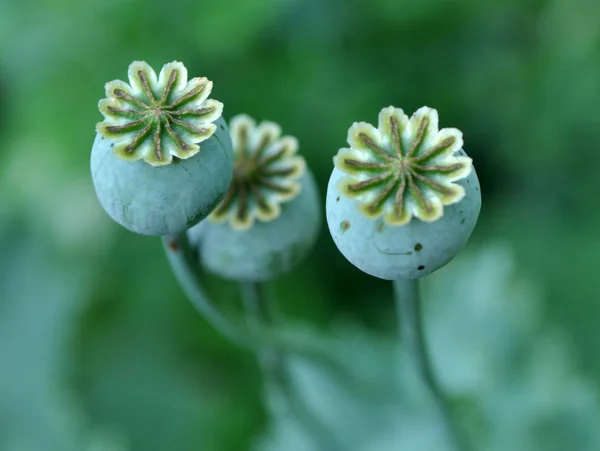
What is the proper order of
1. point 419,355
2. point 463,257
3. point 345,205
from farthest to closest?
1. point 463,257
2. point 419,355
3. point 345,205

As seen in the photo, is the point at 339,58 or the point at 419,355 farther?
the point at 339,58

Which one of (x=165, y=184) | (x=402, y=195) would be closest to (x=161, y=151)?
(x=165, y=184)

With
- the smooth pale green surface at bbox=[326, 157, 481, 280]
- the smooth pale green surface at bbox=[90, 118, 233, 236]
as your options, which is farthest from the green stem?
the smooth pale green surface at bbox=[326, 157, 481, 280]

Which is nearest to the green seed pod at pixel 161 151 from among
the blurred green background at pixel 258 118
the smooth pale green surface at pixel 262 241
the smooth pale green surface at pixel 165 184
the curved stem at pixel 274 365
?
the smooth pale green surface at pixel 165 184

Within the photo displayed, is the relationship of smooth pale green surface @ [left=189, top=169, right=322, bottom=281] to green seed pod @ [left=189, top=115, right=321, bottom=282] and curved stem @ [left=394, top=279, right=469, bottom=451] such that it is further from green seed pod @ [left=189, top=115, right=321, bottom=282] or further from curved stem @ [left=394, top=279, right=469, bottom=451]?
curved stem @ [left=394, top=279, right=469, bottom=451]

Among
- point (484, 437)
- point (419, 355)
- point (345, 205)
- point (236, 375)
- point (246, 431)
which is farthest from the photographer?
point (236, 375)

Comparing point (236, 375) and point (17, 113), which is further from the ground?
point (17, 113)

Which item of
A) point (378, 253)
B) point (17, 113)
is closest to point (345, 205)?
point (378, 253)

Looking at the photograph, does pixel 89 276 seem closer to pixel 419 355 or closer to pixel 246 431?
pixel 246 431
